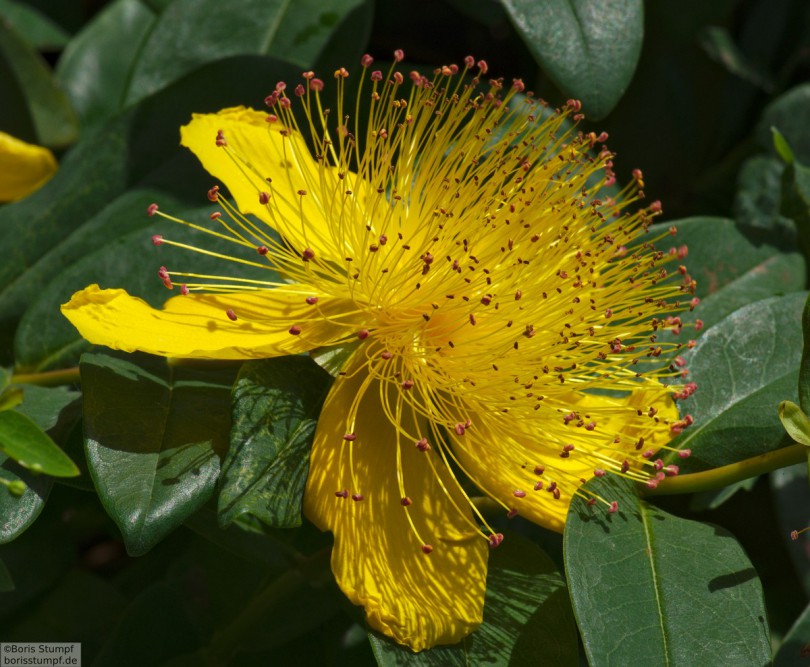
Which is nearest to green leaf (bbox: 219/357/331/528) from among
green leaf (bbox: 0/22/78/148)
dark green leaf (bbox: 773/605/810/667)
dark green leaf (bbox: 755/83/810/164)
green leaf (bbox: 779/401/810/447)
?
green leaf (bbox: 779/401/810/447)

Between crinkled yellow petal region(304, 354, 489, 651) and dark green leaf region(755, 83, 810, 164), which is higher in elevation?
dark green leaf region(755, 83, 810, 164)

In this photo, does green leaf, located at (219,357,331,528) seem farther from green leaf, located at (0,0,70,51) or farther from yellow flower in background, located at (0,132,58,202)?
green leaf, located at (0,0,70,51)

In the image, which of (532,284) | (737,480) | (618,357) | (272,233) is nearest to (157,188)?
(272,233)

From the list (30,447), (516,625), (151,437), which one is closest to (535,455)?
(516,625)

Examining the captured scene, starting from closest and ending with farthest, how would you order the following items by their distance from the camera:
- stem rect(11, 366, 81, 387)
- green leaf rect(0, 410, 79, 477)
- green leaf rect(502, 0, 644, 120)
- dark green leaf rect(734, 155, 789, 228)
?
green leaf rect(0, 410, 79, 477) → stem rect(11, 366, 81, 387) → green leaf rect(502, 0, 644, 120) → dark green leaf rect(734, 155, 789, 228)

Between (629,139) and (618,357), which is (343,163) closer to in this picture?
(618,357)

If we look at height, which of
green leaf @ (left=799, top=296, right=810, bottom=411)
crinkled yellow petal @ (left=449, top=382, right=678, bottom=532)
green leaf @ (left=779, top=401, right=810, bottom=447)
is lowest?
crinkled yellow petal @ (left=449, top=382, right=678, bottom=532)
